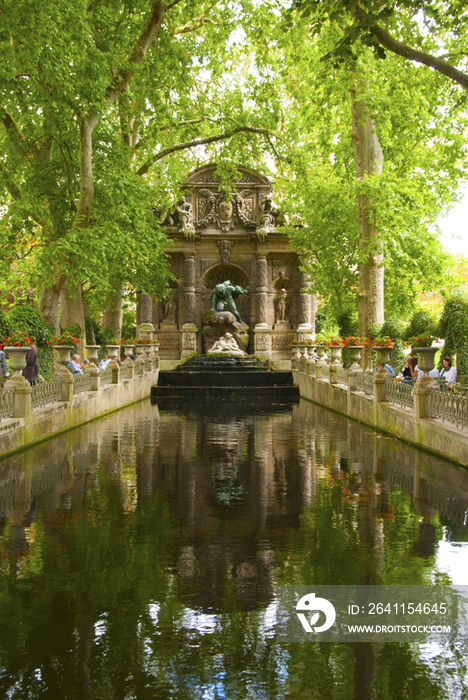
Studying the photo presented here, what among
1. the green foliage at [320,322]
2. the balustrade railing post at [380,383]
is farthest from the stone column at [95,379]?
the green foliage at [320,322]

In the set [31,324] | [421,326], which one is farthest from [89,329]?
[421,326]

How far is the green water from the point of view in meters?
3.52

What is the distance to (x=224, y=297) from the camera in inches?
1268

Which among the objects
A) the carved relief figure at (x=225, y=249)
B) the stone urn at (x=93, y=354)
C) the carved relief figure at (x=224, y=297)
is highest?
the carved relief figure at (x=225, y=249)

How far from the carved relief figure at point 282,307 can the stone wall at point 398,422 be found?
44.1 ft

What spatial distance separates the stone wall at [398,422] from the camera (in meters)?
9.63

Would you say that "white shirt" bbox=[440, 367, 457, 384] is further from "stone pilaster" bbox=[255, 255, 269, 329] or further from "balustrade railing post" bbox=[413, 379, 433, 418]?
Answer: "stone pilaster" bbox=[255, 255, 269, 329]

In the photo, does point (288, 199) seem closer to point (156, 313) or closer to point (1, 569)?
point (156, 313)

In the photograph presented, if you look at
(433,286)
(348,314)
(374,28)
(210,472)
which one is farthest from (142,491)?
(348,314)

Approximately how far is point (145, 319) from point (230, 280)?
5055 mm

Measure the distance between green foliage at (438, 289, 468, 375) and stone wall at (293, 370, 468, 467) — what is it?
1.74 metres

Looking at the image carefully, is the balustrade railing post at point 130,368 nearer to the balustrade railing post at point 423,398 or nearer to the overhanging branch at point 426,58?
the balustrade railing post at point 423,398

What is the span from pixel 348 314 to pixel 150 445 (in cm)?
1762

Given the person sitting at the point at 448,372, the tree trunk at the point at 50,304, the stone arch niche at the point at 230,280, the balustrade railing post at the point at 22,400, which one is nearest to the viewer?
the balustrade railing post at the point at 22,400
